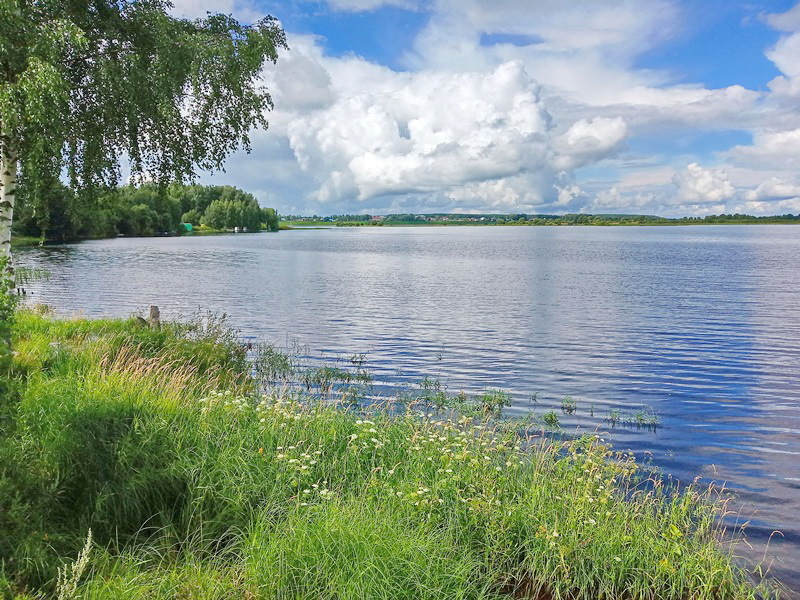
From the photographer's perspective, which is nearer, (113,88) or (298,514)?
(298,514)

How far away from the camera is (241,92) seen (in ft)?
53.3

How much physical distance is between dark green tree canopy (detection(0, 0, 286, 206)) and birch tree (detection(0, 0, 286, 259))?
0.09 feet

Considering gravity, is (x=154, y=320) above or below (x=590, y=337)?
above

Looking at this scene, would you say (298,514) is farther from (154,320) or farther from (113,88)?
(154,320)

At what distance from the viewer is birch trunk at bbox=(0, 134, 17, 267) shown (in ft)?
46.2

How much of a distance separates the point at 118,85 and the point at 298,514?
35.9 ft

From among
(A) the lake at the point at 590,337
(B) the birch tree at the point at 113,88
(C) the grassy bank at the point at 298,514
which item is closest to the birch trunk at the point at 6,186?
(B) the birch tree at the point at 113,88

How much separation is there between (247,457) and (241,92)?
423 inches

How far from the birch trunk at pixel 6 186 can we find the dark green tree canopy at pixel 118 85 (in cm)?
9

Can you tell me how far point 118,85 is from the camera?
13.8 meters

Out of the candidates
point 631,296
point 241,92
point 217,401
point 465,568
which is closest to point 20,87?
point 241,92

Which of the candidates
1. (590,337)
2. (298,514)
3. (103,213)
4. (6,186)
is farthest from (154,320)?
(590,337)

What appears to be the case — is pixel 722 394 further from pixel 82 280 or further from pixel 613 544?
pixel 82 280

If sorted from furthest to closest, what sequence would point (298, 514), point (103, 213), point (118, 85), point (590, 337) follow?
point (590, 337) < point (103, 213) < point (118, 85) < point (298, 514)
